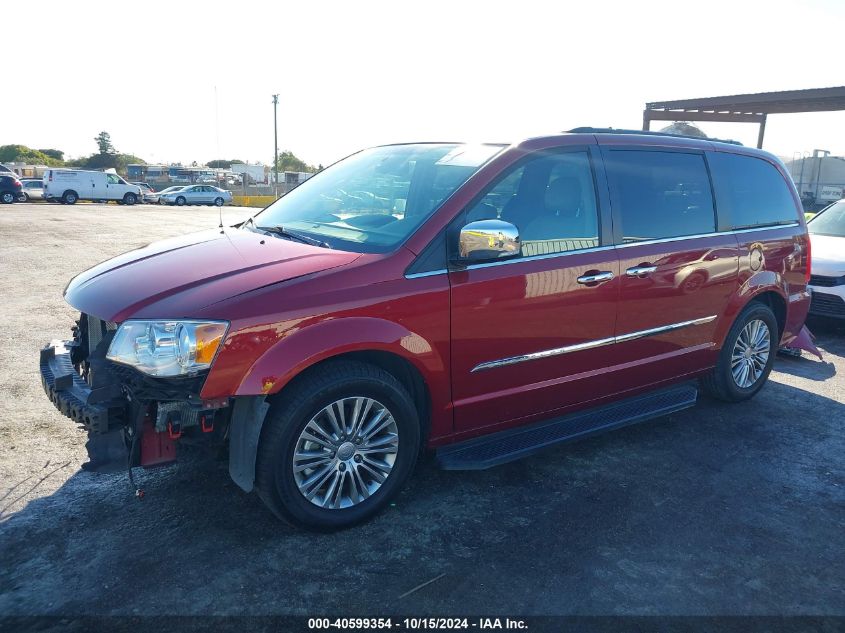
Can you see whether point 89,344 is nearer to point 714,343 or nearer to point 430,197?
point 430,197

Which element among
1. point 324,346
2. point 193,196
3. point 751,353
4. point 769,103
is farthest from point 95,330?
point 193,196

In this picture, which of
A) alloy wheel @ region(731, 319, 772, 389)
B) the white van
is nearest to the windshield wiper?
alloy wheel @ region(731, 319, 772, 389)

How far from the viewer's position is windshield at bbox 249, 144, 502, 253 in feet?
11.3

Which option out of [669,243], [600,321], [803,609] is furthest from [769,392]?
[803,609]

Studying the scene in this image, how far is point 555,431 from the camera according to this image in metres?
3.89

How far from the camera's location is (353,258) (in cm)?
319

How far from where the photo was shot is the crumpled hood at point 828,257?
24.2 feet

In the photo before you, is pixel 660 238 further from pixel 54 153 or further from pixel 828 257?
pixel 54 153

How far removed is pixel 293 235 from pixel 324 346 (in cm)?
101

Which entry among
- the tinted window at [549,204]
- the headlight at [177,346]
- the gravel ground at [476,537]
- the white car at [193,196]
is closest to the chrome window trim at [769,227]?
the gravel ground at [476,537]

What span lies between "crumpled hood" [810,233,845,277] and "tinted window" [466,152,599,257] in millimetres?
4630

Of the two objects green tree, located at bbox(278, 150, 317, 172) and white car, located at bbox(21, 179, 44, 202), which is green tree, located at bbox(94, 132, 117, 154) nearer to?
green tree, located at bbox(278, 150, 317, 172)

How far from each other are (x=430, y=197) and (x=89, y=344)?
6.44 ft

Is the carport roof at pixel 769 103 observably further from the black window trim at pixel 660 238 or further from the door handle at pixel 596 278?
the door handle at pixel 596 278
